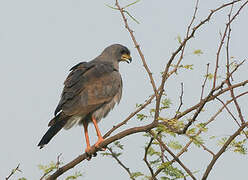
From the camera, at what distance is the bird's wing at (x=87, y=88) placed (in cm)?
657

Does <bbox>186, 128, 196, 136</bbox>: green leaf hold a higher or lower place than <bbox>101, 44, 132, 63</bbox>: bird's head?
lower

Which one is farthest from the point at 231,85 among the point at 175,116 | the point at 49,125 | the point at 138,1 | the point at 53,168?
the point at 49,125

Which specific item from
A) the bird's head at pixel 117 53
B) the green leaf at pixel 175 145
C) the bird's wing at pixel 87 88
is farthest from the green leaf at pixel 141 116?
the bird's head at pixel 117 53

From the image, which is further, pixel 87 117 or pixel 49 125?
pixel 87 117

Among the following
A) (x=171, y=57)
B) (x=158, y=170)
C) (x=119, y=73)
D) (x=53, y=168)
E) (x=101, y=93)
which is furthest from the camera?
(x=119, y=73)

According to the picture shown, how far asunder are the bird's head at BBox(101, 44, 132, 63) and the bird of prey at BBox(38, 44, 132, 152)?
662mm

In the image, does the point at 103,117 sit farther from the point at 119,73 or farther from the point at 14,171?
the point at 14,171

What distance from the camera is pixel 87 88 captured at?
6.88 m

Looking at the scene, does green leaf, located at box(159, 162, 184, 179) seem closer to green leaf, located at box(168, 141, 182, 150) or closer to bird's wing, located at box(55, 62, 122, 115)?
green leaf, located at box(168, 141, 182, 150)

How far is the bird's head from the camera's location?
8380 millimetres

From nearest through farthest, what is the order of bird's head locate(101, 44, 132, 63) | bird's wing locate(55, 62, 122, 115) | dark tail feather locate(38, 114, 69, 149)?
dark tail feather locate(38, 114, 69, 149) → bird's wing locate(55, 62, 122, 115) → bird's head locate(101, 44, 132, 63)

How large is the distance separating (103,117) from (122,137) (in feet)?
8.97

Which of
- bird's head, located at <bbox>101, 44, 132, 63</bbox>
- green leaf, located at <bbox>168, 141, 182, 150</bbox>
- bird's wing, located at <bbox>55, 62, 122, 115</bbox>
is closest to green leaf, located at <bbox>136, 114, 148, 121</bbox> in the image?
green leaf, located at <bbox>168, 141, 182, 150</bbox>

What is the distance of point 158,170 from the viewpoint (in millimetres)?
4516
